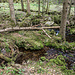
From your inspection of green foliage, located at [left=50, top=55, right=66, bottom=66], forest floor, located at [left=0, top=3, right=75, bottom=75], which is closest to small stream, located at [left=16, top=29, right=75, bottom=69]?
forest floor, located at [left=0, top=3, right=75, bottom=75]

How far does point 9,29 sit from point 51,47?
5.27m

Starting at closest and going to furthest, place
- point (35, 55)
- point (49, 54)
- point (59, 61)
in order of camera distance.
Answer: point (59, 61) → point (35, 55) → point (49, 54)

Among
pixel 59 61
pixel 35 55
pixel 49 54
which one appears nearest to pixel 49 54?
pixel 49 54

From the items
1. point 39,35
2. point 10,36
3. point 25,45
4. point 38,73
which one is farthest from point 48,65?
point 10,36

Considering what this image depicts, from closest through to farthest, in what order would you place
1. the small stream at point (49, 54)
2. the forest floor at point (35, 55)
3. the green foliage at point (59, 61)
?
the forest floor at point (35, 55)
the green foliage at point (59, 61)
the small stream at point (49, 54)

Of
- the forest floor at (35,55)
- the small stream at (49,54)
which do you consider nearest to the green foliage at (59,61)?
the forest floor at (35,55)

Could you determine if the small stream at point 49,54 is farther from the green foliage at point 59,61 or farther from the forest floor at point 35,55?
the green foliage at point 59,61

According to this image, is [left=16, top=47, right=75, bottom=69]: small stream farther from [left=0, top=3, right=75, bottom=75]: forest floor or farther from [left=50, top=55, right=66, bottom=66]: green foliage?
[left=50, top=55, right=66, bottom=66]: green foliage

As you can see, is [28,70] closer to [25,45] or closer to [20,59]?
[20,59]

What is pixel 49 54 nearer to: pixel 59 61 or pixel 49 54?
pixel 49 54

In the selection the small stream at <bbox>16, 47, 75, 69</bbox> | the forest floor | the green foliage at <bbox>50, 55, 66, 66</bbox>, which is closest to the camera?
the forest floor

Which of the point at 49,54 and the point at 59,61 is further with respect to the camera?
the point at 49,54

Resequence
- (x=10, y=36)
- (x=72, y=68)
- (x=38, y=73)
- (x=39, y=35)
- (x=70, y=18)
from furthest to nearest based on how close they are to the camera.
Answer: (x=70, y=18), (x=39, y=35), (x=10, y=36), (x=72, y=68), (x=38, y=73)

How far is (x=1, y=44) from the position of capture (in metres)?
5.96
